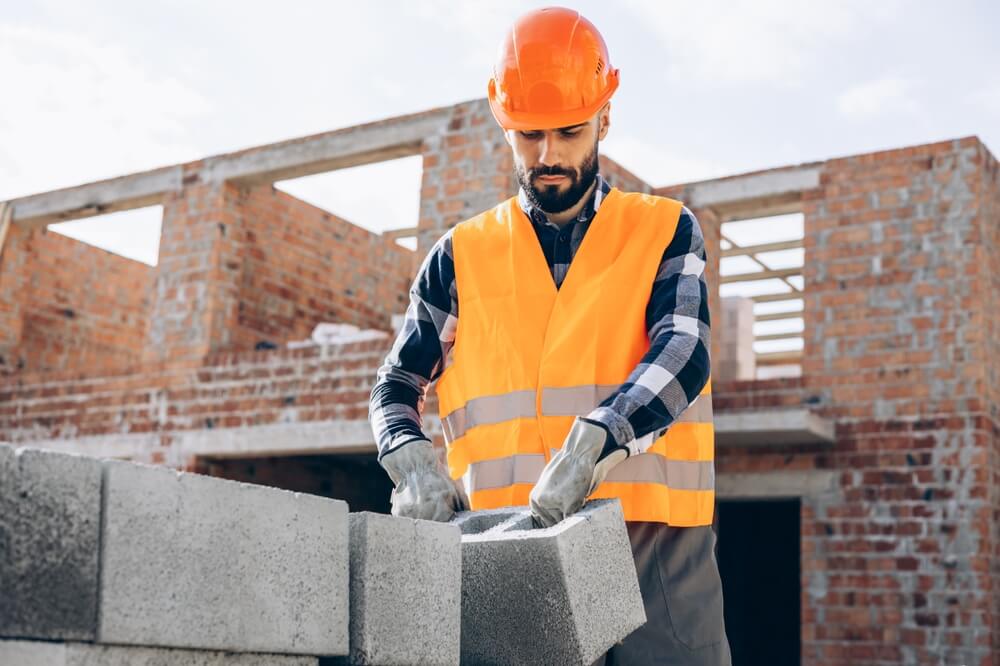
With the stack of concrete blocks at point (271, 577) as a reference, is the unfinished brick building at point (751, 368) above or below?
above

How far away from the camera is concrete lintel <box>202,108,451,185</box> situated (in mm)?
10055

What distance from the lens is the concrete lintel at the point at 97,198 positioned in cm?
1136

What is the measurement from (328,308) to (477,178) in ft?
10.5

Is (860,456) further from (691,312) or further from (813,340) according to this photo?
(691,312)

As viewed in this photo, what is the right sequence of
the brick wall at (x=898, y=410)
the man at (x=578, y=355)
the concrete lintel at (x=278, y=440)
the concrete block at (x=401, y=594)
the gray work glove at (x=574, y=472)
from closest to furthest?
the concrete block at (x=401, y=594)
the gray work glove at (x=574, y=472)
the man at (x=578, y=355)
the brick wall at (x=898, y=410)
the concrete lintel at (x=278, y=440)

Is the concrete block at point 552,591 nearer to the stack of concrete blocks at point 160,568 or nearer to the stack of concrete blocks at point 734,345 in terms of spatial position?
the stack of concrete blocks at point 160,568

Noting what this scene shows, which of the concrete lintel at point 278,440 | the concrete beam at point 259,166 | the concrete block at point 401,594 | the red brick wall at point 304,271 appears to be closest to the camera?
the concrete block at point 401,594

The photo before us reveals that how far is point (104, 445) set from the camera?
1109 cm

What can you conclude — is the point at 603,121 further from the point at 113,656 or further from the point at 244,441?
the point at 244,441

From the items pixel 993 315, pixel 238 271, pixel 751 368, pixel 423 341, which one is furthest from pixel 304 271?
pixel 423 341

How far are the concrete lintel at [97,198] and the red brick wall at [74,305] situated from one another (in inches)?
16.8

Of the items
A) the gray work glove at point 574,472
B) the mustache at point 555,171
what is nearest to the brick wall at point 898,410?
the mustache at point 555,171

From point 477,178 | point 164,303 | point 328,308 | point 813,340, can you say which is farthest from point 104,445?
point 813,340

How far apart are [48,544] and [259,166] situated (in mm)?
9246
